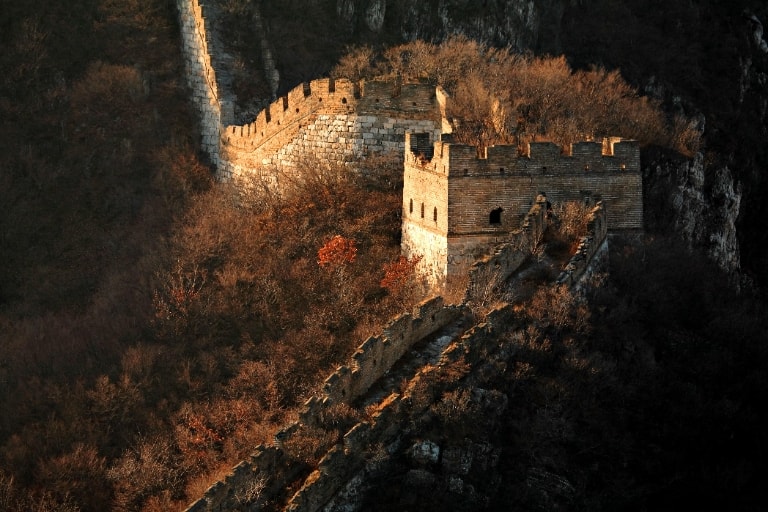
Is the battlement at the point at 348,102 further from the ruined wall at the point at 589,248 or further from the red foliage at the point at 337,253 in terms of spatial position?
the ruined wall at the point at 589,248

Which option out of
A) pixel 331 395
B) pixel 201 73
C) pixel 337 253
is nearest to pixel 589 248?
pixel 337 253

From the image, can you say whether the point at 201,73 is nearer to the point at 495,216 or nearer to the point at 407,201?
the point at 407,201

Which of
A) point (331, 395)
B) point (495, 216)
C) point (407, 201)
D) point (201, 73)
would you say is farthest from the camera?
point (201, 73)

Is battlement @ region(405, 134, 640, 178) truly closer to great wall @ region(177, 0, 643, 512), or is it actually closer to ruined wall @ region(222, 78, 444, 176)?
great wall @ region(177, 0, 643, 512)

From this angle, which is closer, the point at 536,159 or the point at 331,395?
the point at 331,395

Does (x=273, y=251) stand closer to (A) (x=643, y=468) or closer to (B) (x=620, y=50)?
(A) (x=643, y=468)
